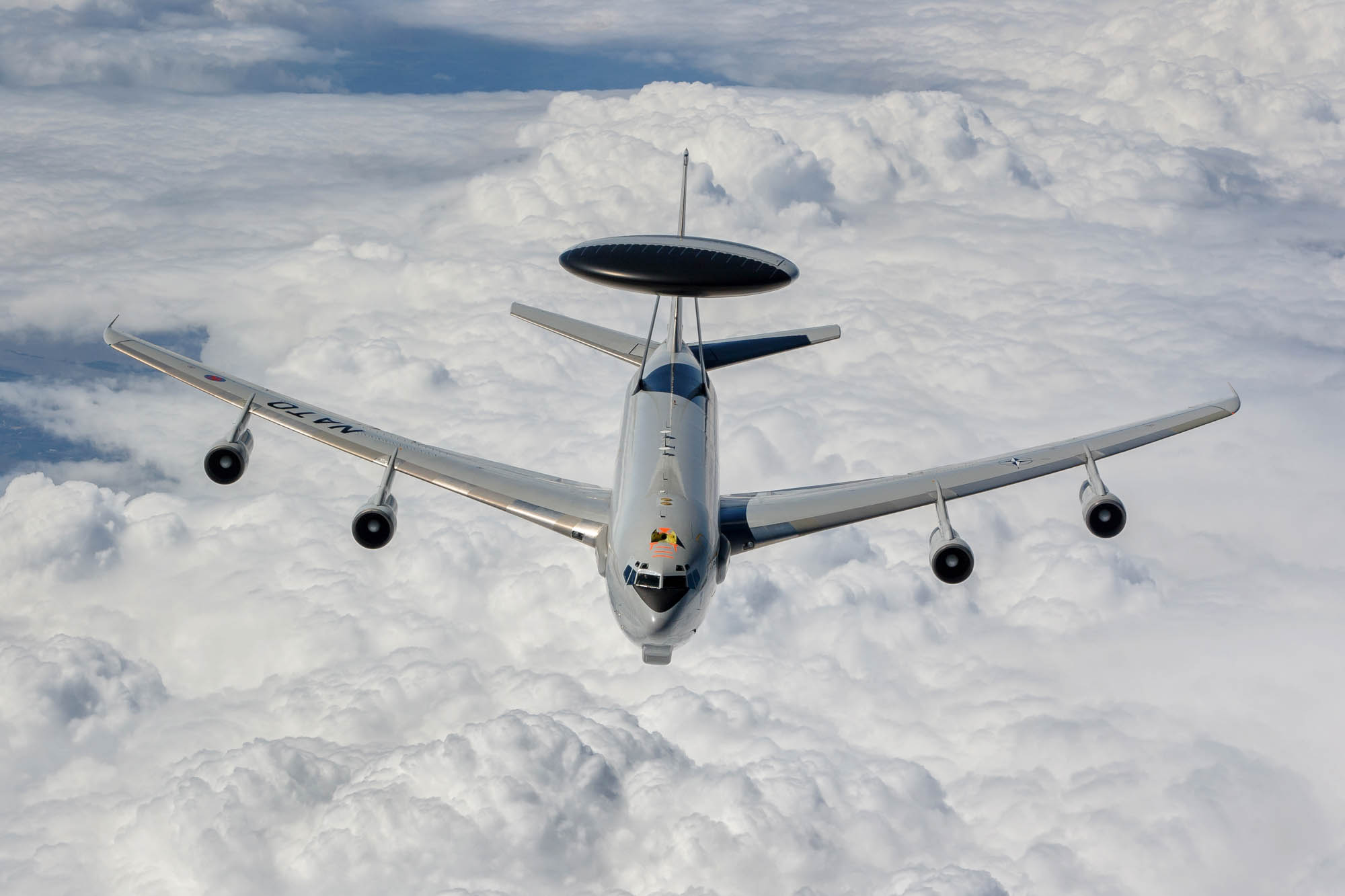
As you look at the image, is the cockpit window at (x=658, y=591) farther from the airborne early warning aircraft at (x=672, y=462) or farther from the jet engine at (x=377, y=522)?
the jet engine at (x=377, y=522)

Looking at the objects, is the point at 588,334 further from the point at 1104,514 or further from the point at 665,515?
the point at 1104,514

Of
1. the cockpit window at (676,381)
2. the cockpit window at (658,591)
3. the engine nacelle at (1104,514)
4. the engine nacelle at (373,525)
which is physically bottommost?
the engine nacelle at (373,525)

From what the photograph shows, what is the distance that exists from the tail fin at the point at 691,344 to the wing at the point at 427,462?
962cm

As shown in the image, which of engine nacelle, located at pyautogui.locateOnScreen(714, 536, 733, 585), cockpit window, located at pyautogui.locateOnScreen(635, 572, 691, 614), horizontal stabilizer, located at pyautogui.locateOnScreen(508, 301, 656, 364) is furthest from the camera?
horizontal stabilizer, located at pyautogui.locateOnScreen(508, 301, 656, 364)

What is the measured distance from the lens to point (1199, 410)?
1770 inches

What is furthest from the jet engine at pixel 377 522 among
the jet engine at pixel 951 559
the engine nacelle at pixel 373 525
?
the jet engine at pixel 951 559

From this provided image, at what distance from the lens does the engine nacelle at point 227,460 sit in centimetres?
4300

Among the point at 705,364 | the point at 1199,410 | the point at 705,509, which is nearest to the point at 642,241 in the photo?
the point at 705,364

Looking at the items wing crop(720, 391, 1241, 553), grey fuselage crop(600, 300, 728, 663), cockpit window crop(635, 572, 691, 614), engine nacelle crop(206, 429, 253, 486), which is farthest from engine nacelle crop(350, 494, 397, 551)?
wing crop(720, 391, 1241, 553)

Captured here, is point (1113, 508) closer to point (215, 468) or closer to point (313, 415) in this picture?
point (313, 415)

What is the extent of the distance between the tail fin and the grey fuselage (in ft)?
20.1

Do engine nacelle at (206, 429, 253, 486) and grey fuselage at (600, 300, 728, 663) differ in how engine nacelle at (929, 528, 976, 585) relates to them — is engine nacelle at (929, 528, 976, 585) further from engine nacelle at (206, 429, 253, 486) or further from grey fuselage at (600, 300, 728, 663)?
engine nacelle at (206, 429, 253, 486)

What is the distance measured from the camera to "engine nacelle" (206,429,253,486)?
1693 inches

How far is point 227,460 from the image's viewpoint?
43375 mm
